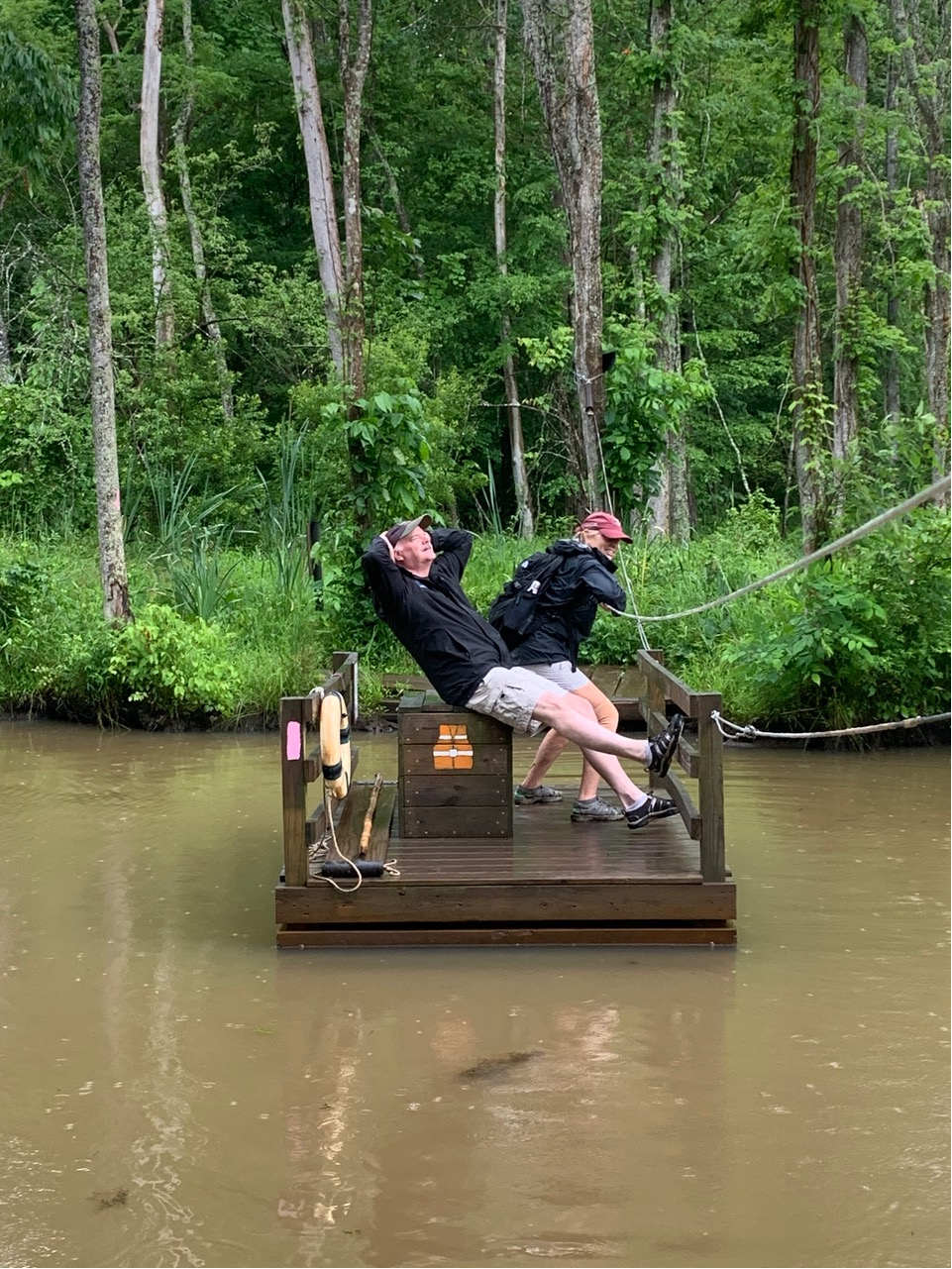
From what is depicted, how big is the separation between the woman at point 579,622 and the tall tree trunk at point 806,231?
675cm

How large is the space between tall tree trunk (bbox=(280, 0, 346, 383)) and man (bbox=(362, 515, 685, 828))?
567 inches

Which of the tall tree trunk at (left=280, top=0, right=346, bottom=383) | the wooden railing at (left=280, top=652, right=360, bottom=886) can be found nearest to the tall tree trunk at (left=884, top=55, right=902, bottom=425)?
the tall tree trunk at (left=280, top=0, right=346, bottom=383)

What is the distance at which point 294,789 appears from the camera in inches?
257

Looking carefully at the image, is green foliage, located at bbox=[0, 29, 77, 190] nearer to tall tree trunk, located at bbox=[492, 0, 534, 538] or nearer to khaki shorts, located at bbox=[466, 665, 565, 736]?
khaki shorts, located at bbox=[466, 665, 565, 736]

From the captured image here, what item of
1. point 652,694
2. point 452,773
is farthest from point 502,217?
point 452,773

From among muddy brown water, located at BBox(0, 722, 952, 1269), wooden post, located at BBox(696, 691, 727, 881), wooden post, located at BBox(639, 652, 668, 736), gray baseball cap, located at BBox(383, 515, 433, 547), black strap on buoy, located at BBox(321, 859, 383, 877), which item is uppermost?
gray baseball cap, located at BBox(383, 515, 433, 547)

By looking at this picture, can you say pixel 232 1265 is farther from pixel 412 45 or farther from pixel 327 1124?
pixel 412 45

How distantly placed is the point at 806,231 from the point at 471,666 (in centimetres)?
915

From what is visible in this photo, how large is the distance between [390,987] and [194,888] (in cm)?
194

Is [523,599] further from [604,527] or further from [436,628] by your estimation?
[436,628]

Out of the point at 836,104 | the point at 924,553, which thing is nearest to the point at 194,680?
the point at 924,553

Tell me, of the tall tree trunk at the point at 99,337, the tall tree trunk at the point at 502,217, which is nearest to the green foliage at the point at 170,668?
the tall tree trunk at the point at 99,337

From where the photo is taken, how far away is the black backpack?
755 centimetres

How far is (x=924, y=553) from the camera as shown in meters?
11.7
